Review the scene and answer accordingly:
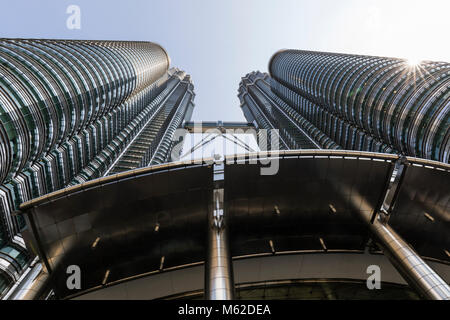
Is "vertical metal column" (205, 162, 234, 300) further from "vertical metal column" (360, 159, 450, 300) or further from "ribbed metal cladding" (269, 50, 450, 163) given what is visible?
"ribbed metal cladding" (269, 50, 450, 163)

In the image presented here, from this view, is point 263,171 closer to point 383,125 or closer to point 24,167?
point 24,167

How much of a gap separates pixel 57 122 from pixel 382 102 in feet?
215

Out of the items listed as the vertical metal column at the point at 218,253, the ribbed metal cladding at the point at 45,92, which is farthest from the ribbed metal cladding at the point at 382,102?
the ribbed metal cladding at the point at 45,92

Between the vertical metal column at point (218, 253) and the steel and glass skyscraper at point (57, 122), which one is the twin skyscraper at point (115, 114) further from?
the vertical metal column at point (218, 253)

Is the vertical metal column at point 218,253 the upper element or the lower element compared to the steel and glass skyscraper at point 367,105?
lower

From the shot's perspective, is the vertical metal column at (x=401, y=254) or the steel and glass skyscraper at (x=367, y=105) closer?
the vertical metal column at (x=401, y=254)

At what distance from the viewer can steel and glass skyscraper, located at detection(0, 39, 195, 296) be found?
3703cm

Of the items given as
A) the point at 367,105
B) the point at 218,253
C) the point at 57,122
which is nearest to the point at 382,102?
the point at 367,105

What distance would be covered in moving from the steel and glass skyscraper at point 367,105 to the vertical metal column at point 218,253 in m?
45.1

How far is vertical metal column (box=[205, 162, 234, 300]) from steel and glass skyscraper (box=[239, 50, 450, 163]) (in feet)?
148

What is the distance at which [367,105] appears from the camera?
199ft

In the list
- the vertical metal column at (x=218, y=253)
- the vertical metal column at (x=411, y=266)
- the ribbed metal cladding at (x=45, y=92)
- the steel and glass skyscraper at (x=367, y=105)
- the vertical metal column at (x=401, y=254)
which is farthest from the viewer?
the steel and glass skyscraper at (x=367, y=105)

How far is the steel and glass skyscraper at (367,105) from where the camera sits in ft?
150

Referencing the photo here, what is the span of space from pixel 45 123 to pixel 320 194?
1793 inches
